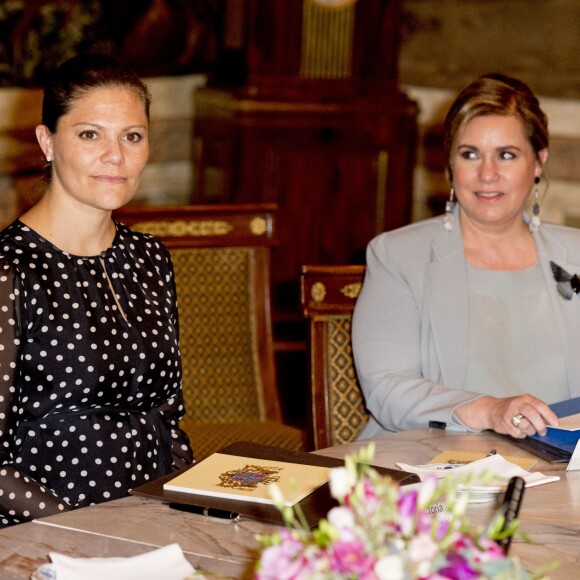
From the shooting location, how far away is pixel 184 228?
351 centimetres

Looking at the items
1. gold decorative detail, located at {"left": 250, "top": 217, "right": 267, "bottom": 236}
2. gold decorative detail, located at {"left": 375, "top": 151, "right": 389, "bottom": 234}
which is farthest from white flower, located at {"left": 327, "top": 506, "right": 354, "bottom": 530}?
gold decorative detail, located at {"left": 375, "top": 151, "right": 389, "bottom": 234}

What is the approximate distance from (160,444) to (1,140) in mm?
3193

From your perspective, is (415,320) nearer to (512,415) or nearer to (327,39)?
(512,415)

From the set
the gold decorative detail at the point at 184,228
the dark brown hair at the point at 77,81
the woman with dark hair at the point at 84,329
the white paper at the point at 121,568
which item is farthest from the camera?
the gold decorative detail at the point at 184,228

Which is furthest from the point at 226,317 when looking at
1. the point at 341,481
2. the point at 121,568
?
the point at 341,481

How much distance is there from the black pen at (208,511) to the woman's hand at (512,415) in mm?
825

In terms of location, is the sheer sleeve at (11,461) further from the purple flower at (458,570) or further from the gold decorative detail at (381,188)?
the gold decorative detail at (381,188)

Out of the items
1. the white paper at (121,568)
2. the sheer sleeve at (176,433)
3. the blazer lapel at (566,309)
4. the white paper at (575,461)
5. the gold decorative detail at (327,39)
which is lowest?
the sheer sleeve at (176,433)

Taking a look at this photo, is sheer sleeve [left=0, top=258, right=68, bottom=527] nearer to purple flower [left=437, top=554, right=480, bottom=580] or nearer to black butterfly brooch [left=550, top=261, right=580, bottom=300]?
purple flower [left=437, top=554, right=480, bottom=580]

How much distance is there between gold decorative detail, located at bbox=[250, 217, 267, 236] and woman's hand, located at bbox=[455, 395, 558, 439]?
1.17 m

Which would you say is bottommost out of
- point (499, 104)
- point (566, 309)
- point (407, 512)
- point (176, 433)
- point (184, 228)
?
point (176, 433)

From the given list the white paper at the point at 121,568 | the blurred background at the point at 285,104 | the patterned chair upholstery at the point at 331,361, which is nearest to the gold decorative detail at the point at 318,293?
the patterned chair upholstery at the point at 331,361

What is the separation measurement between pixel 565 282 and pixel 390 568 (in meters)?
2.19

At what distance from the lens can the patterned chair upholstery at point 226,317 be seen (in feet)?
11.5
